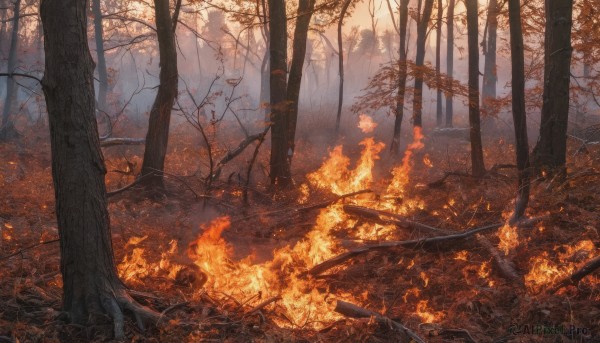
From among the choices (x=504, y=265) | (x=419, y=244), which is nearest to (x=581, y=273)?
(x=504, y=265)

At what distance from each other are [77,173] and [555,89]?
26.3 ft

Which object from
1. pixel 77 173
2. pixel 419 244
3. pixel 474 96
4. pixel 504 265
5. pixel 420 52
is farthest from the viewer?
pixel 420 52

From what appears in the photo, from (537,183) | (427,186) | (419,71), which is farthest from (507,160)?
(537,183)

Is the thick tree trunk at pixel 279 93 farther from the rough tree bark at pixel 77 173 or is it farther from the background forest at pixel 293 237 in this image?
the rough tree bark at pixel 77 173

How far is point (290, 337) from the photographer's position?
4.31m

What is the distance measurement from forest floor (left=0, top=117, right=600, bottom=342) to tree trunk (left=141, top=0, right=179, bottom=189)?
754mm

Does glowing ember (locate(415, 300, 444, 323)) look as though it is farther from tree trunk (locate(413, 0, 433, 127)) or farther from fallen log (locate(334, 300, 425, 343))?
tree trunk (locate(413, 0, 433, 127))

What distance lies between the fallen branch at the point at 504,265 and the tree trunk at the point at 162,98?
7306 mm


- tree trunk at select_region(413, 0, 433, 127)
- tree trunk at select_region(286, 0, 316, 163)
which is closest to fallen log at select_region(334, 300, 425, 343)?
tree trunk at select_region(286, 0, 316, 163)

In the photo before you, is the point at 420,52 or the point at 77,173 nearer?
the point at 77,173

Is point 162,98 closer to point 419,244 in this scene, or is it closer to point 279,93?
point 279,93

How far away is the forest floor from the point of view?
4391mm

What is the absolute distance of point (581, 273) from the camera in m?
4.75

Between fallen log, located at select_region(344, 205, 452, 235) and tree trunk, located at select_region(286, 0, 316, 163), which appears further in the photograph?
tree trunk, located at select_region(286, 0, 316, 163)
